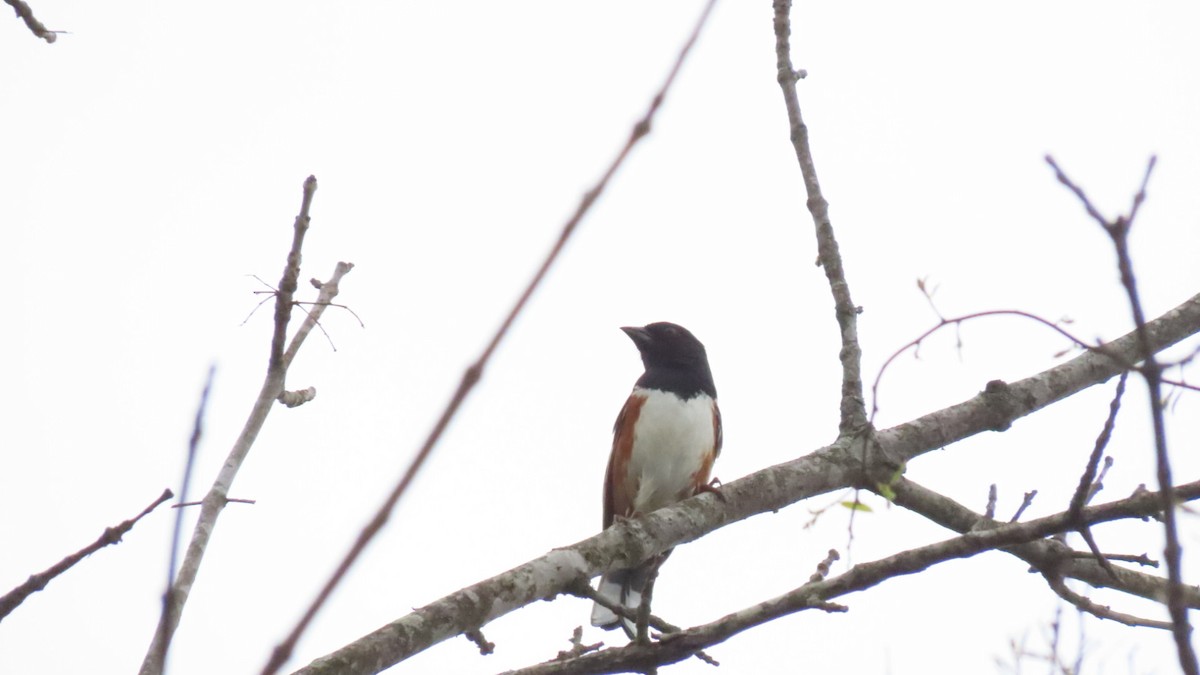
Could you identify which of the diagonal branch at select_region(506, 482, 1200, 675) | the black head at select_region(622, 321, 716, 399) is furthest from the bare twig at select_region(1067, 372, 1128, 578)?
the black head at select_region(622, 321, 716, 399)

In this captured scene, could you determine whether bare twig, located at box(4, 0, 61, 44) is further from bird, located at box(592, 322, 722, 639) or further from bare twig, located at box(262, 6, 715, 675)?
bird, located at box(592, 322, 722, 639)

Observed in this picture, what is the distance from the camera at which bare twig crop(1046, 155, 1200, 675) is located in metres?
1.24

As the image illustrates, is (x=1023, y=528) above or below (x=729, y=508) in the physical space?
below

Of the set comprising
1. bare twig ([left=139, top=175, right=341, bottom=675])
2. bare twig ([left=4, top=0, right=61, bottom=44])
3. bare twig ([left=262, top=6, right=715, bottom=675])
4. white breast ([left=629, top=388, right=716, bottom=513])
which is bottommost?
bare twig ([left=262, top=6, right=715, bottom=675])

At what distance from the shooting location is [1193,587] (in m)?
3.71

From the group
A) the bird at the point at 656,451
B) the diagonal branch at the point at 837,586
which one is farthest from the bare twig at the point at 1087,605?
the bird at the point at 656,451

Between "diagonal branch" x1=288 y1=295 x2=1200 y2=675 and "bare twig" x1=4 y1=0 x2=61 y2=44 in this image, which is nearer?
"bare twig" x1=4 y1=0 x2=61 y2=44

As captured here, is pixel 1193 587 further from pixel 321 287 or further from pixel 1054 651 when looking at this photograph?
pixel 321 287

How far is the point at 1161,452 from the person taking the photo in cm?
132

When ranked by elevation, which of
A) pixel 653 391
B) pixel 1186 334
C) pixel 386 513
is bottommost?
pixel 386 513

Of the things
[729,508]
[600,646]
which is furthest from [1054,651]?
[600,646]

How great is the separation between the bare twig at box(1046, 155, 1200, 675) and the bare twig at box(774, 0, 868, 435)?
141 inches

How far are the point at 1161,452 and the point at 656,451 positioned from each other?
237 inches

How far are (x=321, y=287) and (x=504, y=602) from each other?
156cm
